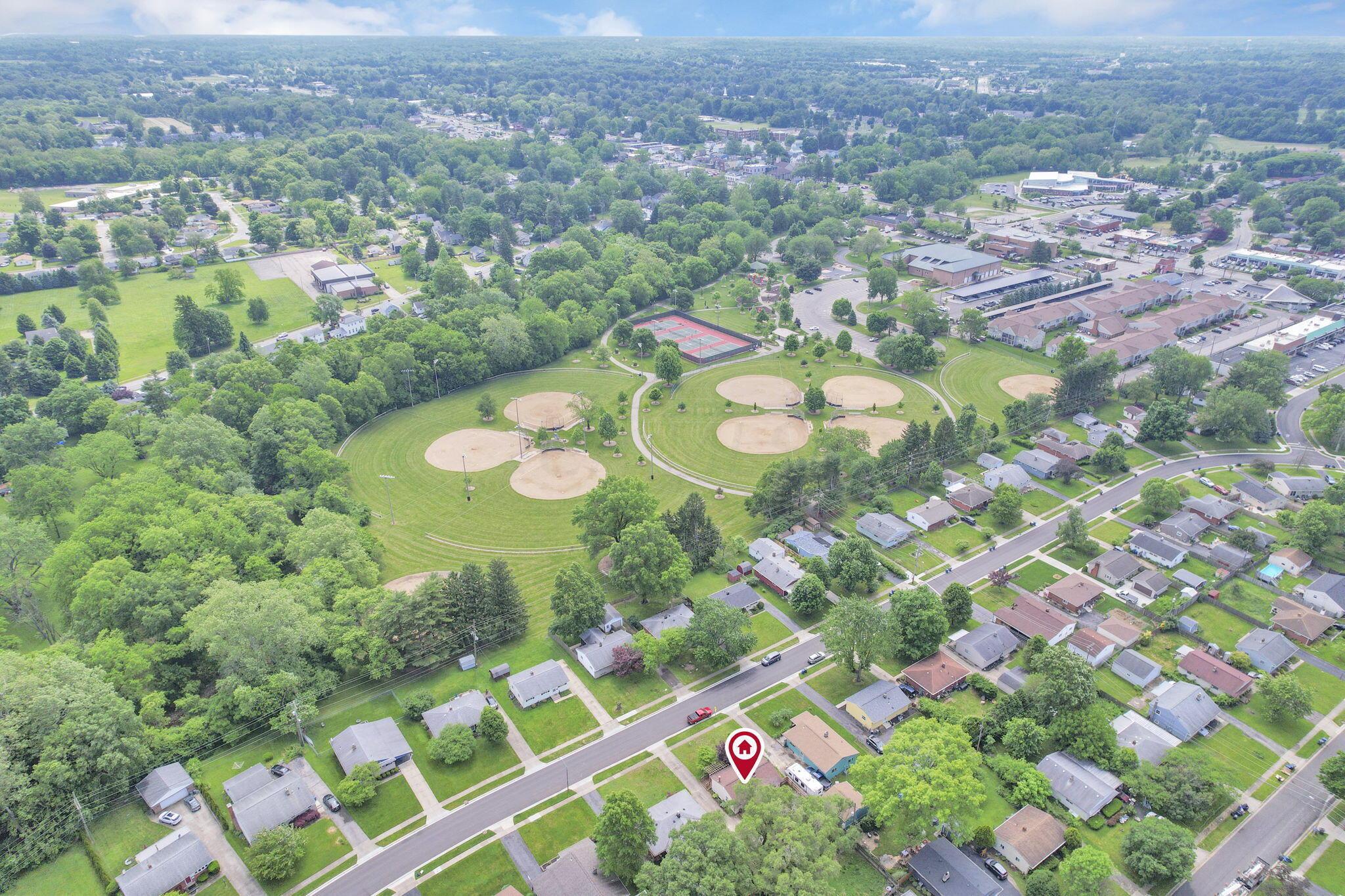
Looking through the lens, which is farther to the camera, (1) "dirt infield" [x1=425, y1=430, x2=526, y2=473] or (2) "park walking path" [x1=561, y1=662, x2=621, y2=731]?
(1) "dirt infield" [x1=425, y1=430, x2=526, y2=473]

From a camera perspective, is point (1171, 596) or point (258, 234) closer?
point (1171, 596)

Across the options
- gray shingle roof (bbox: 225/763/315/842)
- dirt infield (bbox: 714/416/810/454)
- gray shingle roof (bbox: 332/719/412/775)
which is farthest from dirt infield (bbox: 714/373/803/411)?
gray shingle roof (bbox: 225/763/315/842)

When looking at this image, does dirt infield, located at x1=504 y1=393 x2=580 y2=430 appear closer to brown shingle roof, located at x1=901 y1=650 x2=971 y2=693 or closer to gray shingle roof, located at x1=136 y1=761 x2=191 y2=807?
gray shingle roof, located at x1=136 y1=761 x2=191 y2=807

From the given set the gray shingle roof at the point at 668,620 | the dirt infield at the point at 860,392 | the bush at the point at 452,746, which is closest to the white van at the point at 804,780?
the gray shingle roof at the point at 668,620

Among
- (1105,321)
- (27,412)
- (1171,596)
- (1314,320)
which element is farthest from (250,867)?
(1314,320)

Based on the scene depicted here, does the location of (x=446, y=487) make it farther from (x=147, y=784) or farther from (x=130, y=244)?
(x=130, y=244)

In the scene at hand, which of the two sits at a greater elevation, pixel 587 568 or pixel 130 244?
pixel 130 244
